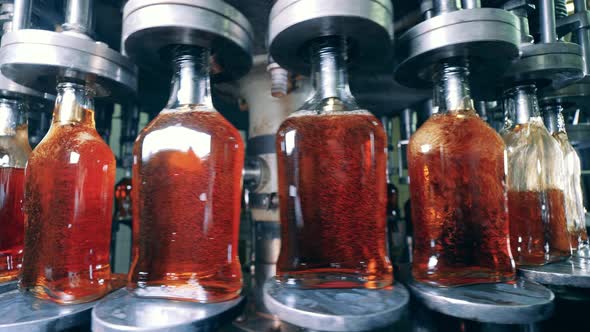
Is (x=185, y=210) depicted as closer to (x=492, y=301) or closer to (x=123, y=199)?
(x=492, y=301)

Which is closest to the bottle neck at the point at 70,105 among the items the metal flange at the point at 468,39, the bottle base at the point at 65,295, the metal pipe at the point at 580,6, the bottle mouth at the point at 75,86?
the bottle mouth at the point at 75,86

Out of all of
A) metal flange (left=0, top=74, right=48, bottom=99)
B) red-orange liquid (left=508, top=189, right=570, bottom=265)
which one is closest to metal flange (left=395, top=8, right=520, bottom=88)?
red-orange liquid (left=508, top=189, right=570, bottom=265)

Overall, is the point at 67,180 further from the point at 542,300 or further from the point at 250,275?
the point at 542,300

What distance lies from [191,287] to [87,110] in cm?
29

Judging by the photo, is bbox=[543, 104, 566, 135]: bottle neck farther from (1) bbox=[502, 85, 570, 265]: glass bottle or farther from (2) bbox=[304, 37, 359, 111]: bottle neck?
(2) bbox=[304, 37, 359, 111]: bottle neck

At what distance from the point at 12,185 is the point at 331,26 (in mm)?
530

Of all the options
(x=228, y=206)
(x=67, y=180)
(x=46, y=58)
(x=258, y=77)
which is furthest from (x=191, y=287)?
(x=258, y=77)

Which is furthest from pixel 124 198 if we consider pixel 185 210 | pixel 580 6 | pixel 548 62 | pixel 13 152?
pixel 580 6

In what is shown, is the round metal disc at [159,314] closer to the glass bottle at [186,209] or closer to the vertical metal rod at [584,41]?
the glass bottle at [186,209]

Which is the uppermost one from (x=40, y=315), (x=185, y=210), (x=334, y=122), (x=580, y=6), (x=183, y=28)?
(x=580, y=6)

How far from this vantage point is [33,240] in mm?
446

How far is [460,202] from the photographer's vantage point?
1.44 feet

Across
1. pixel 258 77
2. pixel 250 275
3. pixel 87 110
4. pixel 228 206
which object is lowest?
pixel 250 275

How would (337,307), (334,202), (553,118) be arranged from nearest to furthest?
(337,307)
(334,202)
(553,118)
